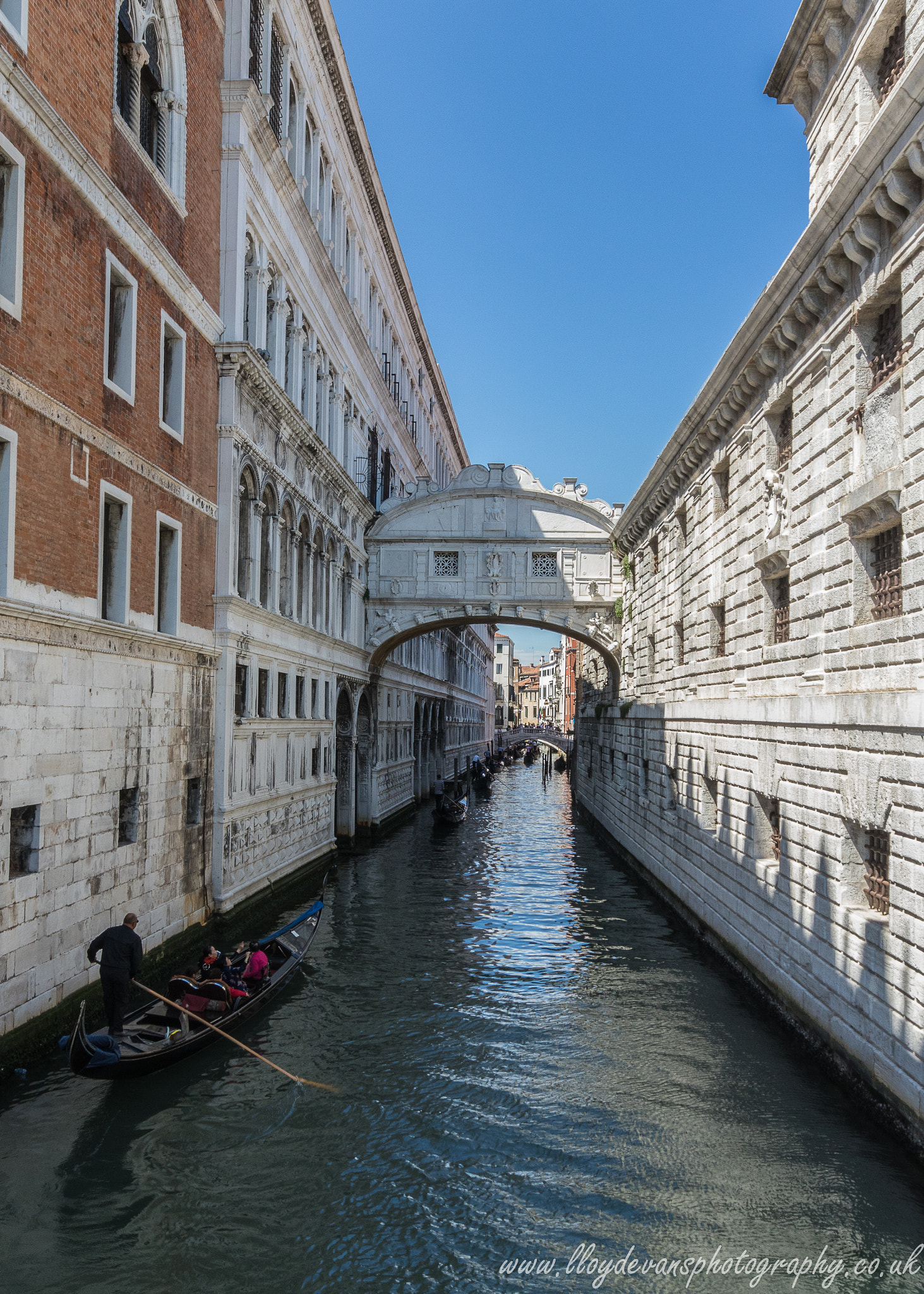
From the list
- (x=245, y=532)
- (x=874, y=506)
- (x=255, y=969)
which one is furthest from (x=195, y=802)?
(x=874, y=506)

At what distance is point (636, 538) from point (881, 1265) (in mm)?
18291

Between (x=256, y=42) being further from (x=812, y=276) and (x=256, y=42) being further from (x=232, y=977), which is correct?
(x=232, y=977)

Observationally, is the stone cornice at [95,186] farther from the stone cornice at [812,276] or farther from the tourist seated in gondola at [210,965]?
the tourist seated in gondola at [210,965]

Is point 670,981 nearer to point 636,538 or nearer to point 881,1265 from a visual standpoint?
point 881,1265

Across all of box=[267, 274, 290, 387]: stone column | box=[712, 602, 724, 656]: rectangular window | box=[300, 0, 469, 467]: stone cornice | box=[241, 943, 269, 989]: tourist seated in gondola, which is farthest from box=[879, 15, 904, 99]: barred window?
box=[300, 0, 469, 467]: stone cornice

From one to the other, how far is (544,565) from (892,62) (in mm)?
15731

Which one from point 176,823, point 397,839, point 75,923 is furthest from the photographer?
point 397,839

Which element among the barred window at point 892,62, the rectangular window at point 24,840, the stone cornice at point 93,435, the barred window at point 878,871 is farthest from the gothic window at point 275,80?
the barred window at point 878,871

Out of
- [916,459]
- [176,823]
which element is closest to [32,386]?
[176,823]

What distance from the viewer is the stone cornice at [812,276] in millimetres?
7562

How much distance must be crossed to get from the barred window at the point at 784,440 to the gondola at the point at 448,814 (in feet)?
63.5

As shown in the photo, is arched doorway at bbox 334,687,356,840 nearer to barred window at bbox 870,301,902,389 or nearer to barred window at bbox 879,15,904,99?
barred window at bbox 870,301,902,389

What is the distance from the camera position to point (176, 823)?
500 inches

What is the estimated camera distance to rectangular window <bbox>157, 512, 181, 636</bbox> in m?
12.7
